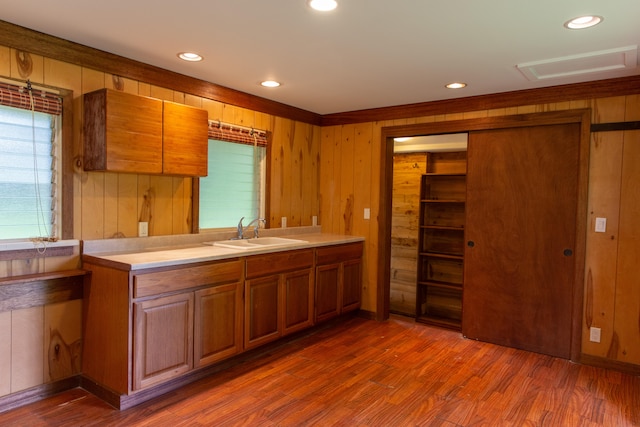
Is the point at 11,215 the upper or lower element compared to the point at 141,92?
lower

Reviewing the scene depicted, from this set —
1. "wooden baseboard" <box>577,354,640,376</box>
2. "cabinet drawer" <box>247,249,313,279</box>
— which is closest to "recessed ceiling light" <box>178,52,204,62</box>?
"cabinet drawer" <box>247,249,313,279</box>

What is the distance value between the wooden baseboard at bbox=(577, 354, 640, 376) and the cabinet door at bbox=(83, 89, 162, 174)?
142 inches

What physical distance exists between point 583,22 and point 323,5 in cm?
140

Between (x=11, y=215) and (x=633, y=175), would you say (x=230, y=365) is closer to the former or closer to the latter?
(x=11, y=215)

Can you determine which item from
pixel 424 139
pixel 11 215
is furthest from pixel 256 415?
pixel 424 139

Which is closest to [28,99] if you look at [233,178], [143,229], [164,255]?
[143,229]

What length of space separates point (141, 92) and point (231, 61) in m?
0.70

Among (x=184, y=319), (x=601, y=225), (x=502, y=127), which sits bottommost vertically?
(x=184, y=319)

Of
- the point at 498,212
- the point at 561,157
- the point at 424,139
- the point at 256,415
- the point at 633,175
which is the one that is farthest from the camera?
the point at 424,139

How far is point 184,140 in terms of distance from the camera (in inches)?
119

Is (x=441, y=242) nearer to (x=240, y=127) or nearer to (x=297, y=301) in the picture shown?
(x=297, y=301)

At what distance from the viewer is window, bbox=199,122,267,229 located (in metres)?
3.58

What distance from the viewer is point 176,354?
2.66m

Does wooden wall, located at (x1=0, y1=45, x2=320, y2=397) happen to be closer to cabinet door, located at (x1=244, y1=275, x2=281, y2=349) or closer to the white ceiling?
the white ceiling
